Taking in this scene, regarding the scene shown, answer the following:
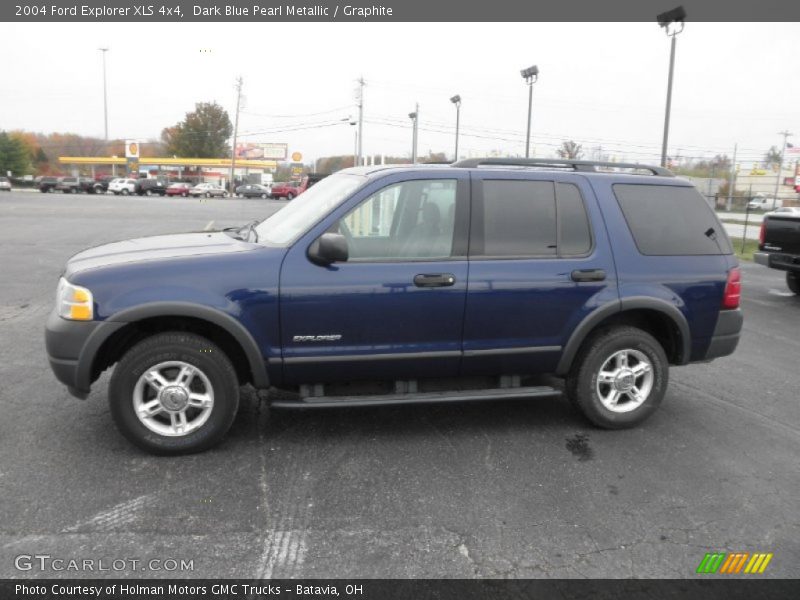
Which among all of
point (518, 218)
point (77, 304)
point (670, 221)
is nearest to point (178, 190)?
point (77, 304)

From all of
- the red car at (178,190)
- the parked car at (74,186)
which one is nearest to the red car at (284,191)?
the red car at (178,190)

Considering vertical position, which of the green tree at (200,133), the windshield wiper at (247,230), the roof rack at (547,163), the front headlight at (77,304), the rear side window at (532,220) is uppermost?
the green tree at (200,133)

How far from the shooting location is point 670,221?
4859 mm

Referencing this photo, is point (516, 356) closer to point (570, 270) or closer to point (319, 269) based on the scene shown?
point (570, 270)

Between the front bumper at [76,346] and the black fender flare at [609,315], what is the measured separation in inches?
114

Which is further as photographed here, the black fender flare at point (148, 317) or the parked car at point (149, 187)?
the parked car at point (149, 187)

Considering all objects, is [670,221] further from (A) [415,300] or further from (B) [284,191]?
(B) [284,191]

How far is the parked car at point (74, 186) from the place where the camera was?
59000 mm

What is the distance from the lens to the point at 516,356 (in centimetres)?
451

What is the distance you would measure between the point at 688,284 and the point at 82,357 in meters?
4.04

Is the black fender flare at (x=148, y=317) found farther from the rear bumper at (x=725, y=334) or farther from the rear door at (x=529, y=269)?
the rear bumper at (x=725, y=334)

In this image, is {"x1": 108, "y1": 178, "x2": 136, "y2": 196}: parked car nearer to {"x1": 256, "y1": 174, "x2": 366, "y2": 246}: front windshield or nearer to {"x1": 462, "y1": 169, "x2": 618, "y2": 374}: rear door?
{"x1": 256, "y1": 174, "x2": 366, "y2": 246}: front windshield

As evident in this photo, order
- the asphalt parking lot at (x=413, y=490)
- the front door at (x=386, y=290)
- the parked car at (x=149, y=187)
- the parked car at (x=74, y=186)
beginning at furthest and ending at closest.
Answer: the parked car at (x=149, y=187), the parked car at (x=74, y=186), the front door at (x=386, y=290), the asphalt parking lot at (x=413, y=490)

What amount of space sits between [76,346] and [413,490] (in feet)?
7.10
